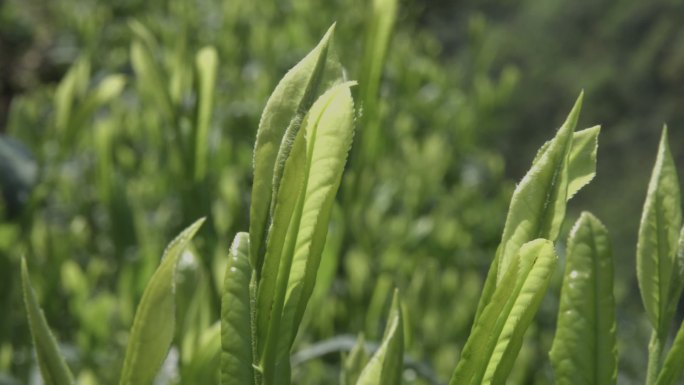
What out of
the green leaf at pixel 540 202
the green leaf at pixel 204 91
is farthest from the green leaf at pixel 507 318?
the green leaf at pixel 204 91

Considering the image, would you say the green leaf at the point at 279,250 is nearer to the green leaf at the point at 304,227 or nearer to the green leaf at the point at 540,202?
the green leaf at the point at 304,227

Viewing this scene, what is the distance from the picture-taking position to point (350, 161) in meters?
1.04

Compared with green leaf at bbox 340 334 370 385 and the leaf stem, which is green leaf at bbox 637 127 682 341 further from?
green leaf at bbox 340 334 370 385

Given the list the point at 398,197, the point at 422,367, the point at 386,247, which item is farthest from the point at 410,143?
the point at 422,367

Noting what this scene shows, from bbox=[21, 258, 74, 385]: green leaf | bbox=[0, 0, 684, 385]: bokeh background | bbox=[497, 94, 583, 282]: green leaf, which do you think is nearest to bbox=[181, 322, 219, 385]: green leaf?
bbox=[0, 0, 684, 385]: bokeh background

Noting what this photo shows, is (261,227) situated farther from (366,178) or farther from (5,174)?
(366,178)

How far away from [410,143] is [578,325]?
76.6 inches

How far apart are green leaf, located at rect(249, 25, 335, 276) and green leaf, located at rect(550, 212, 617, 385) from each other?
0.52 ft

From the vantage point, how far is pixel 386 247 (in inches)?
75.8

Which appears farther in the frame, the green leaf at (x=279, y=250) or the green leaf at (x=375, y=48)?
the green leaf at (x=375, y=48)

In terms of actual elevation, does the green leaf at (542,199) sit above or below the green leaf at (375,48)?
below

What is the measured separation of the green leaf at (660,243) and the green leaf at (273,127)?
20cm

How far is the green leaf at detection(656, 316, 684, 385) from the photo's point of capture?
52 centimetres

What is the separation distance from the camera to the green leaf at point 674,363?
0.52m
